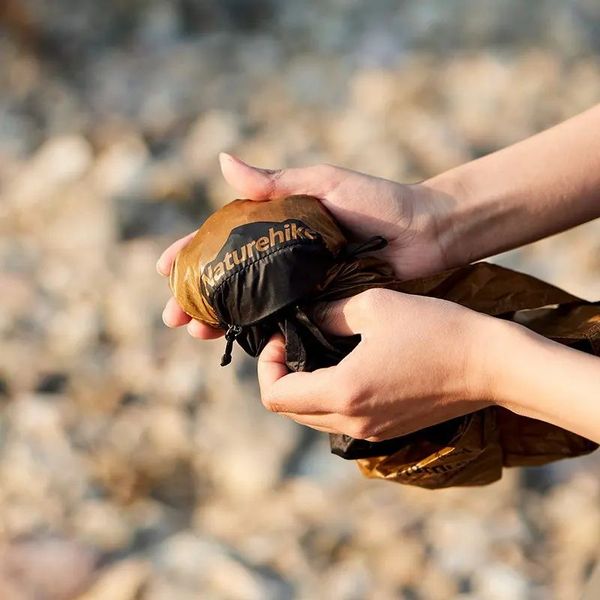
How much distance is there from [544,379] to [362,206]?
0.94 feet

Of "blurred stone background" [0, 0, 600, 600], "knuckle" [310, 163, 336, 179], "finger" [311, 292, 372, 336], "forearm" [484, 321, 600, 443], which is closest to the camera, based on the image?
"forearm" [484, 321, 600, 443]

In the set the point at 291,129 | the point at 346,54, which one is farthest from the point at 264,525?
the point at 346,54

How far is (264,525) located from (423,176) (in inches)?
34.1

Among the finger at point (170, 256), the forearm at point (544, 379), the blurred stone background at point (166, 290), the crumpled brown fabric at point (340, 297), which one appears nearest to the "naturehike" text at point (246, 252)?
the crumpled brown fabric at point (340, 297)

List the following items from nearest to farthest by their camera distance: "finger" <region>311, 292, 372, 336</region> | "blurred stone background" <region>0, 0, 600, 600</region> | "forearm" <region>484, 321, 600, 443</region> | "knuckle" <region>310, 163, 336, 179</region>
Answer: "forearm" <region>484, 321, 600, 443</region> → "finger" <region>311, 292, 372, 336</region> → "knuckle" <region>310, 163, 336, 179</region> → "blurred stone background" <region>0, 0, 600, 600</region>

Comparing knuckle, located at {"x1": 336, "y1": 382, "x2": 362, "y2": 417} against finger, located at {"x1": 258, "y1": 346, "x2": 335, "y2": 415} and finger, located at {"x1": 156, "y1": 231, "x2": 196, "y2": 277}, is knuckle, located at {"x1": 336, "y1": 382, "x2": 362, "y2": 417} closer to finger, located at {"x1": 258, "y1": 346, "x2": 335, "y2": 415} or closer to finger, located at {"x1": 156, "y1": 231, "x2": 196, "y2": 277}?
finger, located at {"x1": 258, "y1": 346, "x2": 335, "y2": 415}

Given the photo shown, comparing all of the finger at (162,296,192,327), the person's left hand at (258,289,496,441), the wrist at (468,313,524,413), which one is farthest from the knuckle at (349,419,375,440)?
the finger at (162,296,192,327)

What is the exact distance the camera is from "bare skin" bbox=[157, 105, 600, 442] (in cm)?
83

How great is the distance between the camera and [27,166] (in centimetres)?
215

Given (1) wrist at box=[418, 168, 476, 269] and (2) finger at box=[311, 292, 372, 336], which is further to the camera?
(1) wrist at box=[418, 168, 476, 269]

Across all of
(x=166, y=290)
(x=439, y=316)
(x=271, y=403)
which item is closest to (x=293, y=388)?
(x=271, y=403)

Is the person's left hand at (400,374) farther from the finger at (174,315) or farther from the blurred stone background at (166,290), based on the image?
the blurred stone background at (166,290)

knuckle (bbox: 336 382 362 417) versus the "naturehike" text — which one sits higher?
the "naturehike" text

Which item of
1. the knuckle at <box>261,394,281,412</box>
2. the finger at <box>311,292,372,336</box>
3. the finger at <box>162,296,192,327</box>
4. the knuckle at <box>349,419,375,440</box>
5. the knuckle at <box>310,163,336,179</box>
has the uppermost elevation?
the knuckle at <box>310,163,336,179</box>
